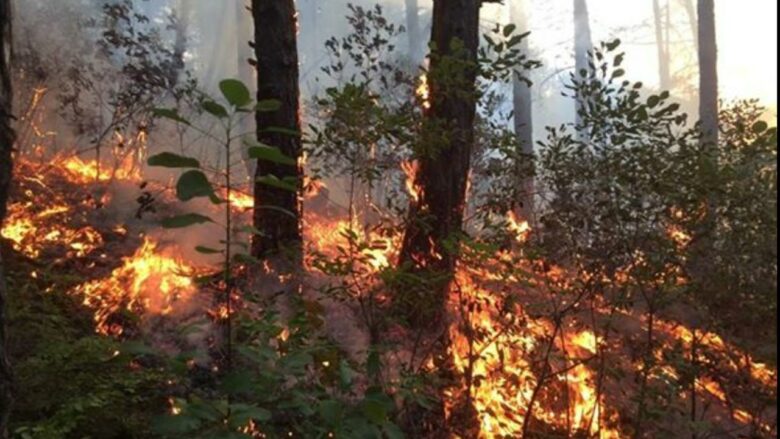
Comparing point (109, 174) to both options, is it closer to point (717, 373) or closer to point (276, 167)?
point (276, 167)

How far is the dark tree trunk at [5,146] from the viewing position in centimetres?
212

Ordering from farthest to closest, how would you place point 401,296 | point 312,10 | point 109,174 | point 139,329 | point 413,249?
point 312,10 < point 109,174 < point 413,249 < point 139,329 < point 401,296

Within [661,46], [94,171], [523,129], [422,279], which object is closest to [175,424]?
[422,279]

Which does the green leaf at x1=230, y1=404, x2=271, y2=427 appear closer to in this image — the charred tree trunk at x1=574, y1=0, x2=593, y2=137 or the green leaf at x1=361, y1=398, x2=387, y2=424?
the green leaf at x1=361, y1=398, x2=387, y2=424

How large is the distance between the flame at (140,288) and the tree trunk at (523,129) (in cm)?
285

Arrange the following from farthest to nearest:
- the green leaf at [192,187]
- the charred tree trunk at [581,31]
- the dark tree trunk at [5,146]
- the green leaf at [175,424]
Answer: the charred tree trunk at [581,31]
the dark tree trunk at [5,146]
the green leaf at [192,187]
the green leaf at [175,424]

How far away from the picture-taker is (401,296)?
405cm

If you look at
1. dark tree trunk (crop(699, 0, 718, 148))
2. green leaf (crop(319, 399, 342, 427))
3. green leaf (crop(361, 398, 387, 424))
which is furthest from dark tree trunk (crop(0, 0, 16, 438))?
dark tree trunk (crop(699, 0, 718, 148))

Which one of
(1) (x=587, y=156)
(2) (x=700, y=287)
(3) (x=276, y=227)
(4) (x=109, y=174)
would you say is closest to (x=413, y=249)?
(3) (x=276, y=227)

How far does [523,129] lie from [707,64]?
4.74 metres

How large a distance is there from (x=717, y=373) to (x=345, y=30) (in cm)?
3360

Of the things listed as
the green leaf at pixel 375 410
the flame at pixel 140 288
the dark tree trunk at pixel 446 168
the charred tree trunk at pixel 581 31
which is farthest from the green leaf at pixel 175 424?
the charred tree trunk at pixel 581 31

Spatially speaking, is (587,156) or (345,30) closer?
(587,156)

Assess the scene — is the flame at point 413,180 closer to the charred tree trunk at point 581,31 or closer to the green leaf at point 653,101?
the green leaf at point 653,101
